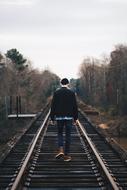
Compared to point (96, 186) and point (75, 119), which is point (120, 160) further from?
point (96, 186)

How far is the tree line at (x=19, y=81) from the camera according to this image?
57.7 m

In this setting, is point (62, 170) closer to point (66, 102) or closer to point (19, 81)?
point (66, 102)

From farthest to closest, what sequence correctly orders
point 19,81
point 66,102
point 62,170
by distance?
1. point 19,81
2. point 66,102
3. point 62,170

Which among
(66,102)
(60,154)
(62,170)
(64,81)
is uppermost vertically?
(64,81)

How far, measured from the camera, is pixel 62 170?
11.6 meters

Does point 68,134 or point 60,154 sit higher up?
point 68,134

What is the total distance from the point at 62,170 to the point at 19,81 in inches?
2387

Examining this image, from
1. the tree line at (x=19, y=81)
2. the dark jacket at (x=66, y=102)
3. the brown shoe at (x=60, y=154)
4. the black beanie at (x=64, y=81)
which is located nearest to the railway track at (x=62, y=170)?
the brown shoe at (x=60, y=154)

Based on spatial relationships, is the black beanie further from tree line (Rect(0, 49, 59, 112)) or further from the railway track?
tree line (Rect(0, 49, 59, 112))

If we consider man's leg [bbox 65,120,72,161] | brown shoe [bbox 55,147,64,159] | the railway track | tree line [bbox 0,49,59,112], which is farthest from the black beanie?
tree line [bbox 0,49,59,112]

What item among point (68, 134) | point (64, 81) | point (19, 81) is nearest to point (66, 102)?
point (64, 81)

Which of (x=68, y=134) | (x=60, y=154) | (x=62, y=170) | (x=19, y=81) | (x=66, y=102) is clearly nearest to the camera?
(x=62, y=170)

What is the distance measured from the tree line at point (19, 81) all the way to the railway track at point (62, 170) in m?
31.6

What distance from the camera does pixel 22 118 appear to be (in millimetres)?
33250
